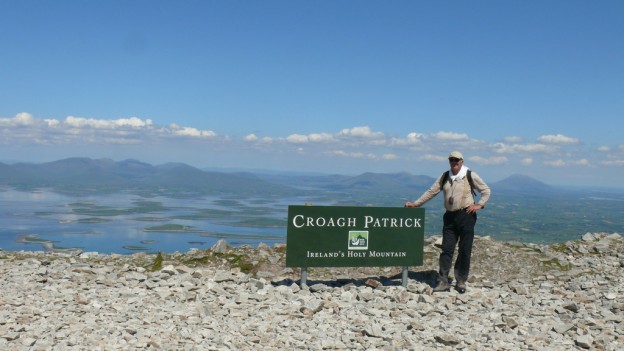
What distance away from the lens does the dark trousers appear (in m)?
11.1

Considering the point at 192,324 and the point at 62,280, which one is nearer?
the point at 192,324

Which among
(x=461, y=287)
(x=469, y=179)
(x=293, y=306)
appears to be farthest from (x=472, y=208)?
(x=293, y=306)

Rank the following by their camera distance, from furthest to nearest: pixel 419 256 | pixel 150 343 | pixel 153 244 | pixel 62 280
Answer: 1. pixel 153 244
2. pixel 419 256
3. pixel 62 280
4. pixel 150 343

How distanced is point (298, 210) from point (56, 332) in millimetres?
5386

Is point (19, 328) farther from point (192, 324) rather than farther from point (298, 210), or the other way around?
point (298, 210)

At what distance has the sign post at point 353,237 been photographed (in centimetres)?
1130

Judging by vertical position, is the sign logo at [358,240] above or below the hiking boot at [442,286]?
above

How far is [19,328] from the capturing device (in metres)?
7.83

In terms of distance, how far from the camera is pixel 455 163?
10844 millimetres

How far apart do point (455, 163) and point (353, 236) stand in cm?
293

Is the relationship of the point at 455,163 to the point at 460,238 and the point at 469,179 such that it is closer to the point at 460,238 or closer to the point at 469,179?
the point at 469,179

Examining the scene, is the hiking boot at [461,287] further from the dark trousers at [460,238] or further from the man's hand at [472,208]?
the man's hand at [472,208]

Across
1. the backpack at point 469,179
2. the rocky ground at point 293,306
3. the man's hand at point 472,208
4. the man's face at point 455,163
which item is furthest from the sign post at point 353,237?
the man's face at point 455,163

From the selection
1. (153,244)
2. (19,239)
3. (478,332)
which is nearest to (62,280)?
(478,332)
